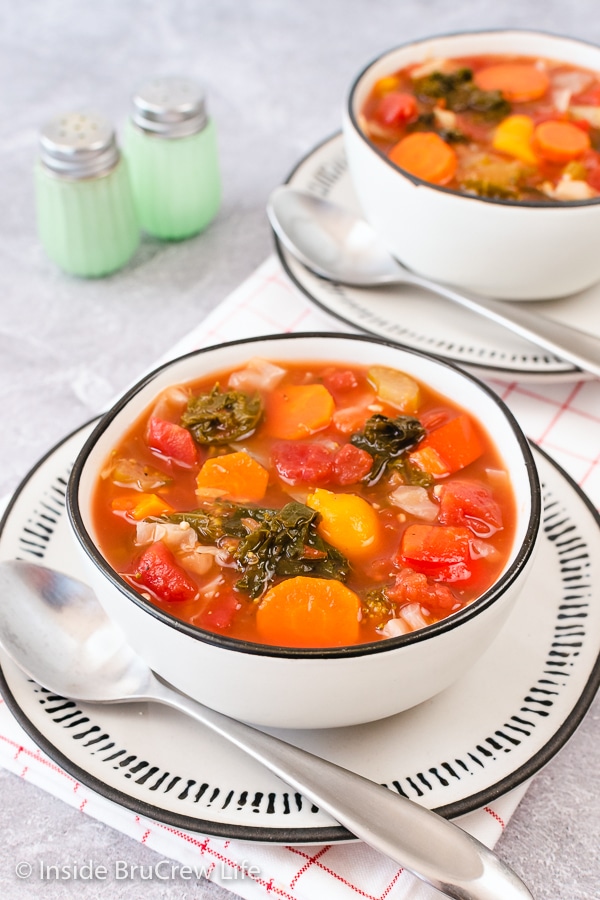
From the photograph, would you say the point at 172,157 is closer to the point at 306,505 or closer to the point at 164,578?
the point at 306,505

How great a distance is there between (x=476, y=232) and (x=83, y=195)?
5.15 feet

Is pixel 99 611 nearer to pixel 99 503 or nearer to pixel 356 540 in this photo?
pixel 99 503

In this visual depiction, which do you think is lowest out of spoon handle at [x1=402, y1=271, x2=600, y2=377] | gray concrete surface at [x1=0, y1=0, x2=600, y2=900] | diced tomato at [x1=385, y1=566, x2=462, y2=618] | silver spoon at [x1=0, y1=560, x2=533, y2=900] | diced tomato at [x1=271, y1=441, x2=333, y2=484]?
gray concrete surface at [x1=0, y1=0, x2=600, y2=900]

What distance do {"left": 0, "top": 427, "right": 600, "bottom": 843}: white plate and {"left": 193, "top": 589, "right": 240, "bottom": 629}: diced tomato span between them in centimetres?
29

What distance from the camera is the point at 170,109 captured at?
161 inches

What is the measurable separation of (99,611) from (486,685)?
36.5 inches

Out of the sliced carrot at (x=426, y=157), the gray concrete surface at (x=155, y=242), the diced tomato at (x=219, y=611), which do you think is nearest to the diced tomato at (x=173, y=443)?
the diced tomato at (x=219, y=611)

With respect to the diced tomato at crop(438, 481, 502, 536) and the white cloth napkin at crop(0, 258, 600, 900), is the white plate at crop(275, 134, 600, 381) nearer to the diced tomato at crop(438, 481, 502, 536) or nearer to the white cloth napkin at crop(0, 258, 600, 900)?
the diced tomato at crop(438, 481, 502, 536)

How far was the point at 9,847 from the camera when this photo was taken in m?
2.28

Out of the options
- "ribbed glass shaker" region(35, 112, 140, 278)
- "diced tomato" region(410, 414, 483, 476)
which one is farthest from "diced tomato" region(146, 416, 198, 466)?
"ribbed glass shaker" region(35, 112, 140, 278)

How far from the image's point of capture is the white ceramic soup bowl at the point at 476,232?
10.7 ft

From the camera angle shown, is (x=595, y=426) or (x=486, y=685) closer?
(x=486, y=685)

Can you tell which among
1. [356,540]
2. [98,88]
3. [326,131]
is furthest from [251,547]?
[98,88]

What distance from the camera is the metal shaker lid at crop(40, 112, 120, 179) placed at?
12.7ft
